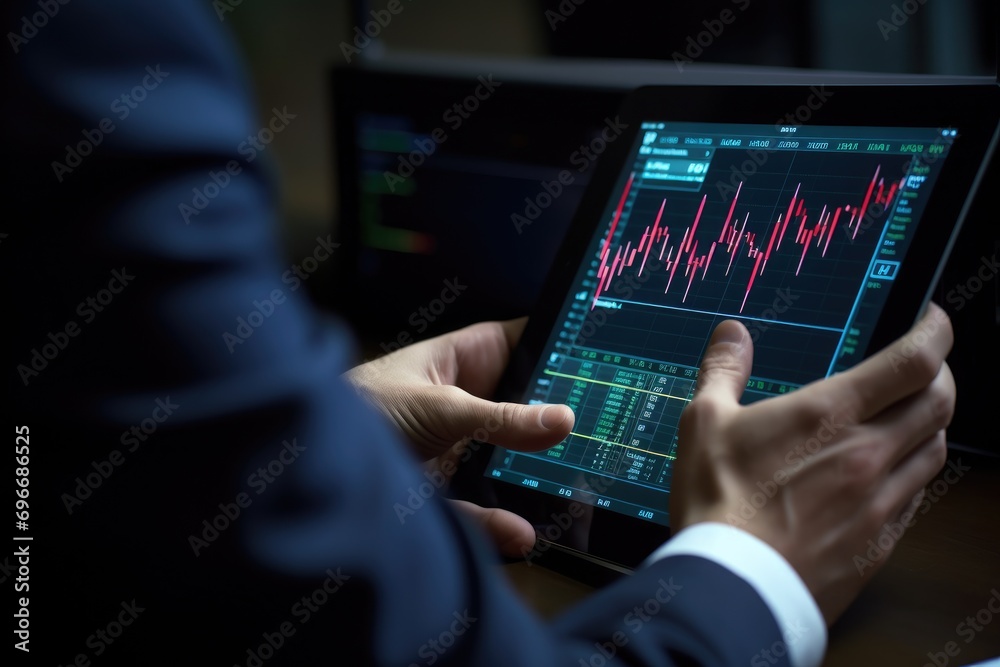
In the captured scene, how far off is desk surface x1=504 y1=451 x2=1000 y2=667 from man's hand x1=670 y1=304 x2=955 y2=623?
6 cm

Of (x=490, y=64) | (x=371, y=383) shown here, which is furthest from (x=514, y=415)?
(x=490, y=64)

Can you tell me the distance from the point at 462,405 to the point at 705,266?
0.23 metres

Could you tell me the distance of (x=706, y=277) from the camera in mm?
739

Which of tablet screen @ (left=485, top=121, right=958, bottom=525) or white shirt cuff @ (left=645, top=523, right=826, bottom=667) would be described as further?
tablet screen @ (left=485, top=121, right=958, bottom=525)

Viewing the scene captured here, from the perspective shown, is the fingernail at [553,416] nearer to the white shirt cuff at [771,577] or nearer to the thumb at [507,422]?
the thumb at [507,422]

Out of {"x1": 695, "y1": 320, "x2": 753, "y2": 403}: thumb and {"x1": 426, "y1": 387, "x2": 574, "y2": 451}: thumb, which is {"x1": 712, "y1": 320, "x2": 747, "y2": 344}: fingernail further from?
{"x1": 426, "y1": 387, "x2": 574, "y2": 451}: thumb

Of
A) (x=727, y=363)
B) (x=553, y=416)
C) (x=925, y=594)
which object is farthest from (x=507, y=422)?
(x=925, y=594)

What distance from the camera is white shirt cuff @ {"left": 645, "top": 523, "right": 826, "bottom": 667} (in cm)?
49

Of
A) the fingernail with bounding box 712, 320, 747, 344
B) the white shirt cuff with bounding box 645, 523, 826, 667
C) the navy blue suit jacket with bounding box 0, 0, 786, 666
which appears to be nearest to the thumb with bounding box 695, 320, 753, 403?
the fingernail with bounding box 712, 320, 747, 344

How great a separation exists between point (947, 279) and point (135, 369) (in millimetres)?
828

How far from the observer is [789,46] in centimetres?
122

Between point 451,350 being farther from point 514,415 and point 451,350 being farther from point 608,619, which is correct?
point 608,619

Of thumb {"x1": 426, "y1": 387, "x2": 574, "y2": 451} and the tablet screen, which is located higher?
the tablet screen

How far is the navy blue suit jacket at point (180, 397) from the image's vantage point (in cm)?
35
